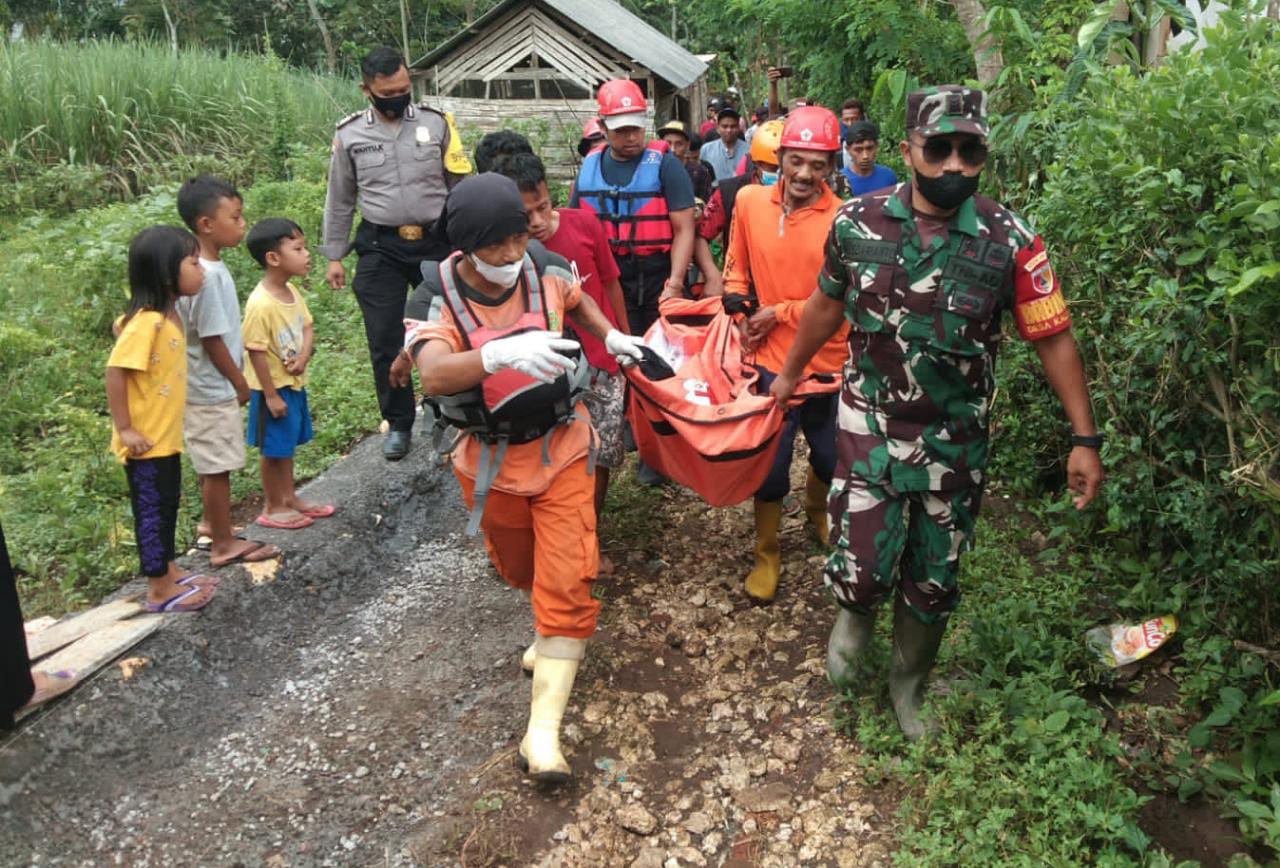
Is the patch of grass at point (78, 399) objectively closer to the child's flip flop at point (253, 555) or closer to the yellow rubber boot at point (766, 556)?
the child's flip flop at point (253, 555)

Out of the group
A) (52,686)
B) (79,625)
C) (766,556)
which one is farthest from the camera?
(766,556)

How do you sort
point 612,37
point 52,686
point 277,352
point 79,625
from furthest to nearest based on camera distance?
1. point 612,37
2. point 277,352
3. point 79,625
4. point 52,686

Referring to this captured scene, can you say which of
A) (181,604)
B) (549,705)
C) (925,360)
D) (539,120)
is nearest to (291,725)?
(181,604)

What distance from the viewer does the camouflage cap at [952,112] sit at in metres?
2.80

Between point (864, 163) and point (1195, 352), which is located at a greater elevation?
point (864, 163)

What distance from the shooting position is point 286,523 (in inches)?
191

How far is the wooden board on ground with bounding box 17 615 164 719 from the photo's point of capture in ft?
11.5

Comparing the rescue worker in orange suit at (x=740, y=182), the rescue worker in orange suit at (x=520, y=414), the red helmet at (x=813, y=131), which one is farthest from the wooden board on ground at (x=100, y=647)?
the red helmet at (x=813, y=131)

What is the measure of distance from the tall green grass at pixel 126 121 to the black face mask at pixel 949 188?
1002 cm

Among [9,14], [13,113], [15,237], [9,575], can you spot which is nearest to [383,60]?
[9,575]

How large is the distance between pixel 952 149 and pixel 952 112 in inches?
4.0

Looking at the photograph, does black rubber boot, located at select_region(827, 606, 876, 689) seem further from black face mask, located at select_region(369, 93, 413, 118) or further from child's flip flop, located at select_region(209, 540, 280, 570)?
black face mask, located at select_region(369, 93, 413, 118)

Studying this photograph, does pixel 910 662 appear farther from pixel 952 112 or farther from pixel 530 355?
pixel 952 112

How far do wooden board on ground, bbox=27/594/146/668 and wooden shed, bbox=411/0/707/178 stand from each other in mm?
11851
